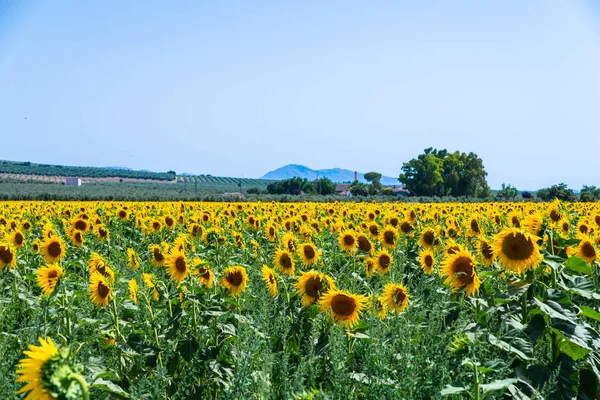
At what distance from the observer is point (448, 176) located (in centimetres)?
9519

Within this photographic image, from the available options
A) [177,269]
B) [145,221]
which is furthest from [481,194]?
[177,269]

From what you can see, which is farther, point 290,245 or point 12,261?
point 290,245

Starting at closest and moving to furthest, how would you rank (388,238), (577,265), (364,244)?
(577,265), (364,244), (388,238)

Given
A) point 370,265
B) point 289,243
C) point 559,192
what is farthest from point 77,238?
point 559,192

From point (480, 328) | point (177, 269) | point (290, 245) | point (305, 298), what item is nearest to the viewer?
point (480, 328)

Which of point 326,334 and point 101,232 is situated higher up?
point 101,232

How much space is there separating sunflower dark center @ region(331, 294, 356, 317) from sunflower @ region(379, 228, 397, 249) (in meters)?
3.93

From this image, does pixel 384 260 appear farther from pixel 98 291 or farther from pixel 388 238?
pixel 98 291

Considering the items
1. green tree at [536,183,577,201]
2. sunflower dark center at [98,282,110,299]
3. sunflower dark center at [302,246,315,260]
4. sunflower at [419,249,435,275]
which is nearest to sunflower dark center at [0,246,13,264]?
sunflower dark center at [98,282,110,299]

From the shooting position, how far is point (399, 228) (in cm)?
871

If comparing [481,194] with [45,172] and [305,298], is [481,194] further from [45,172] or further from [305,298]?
[45,172]

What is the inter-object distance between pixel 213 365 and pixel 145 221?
27.8 feet

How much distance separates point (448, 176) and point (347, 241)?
90.8 metres

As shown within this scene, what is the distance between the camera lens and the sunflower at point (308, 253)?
6.36 metres
